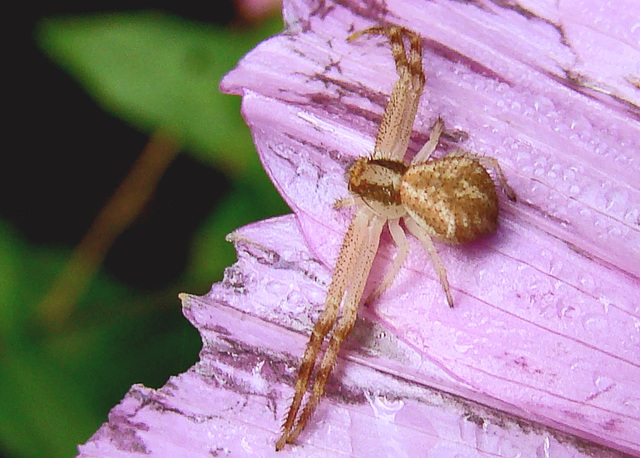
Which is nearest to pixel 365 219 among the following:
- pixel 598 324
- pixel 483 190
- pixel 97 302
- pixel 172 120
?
pixel 483 190

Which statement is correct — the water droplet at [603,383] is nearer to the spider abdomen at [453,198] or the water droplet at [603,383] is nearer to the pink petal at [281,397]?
the pink petal at [281,397]

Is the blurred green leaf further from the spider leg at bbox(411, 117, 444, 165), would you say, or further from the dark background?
the spider leg at bbox(411, 117, 444, 165)

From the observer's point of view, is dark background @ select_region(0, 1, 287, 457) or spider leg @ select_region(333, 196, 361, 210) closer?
spider leg @ select_region(333, 196, 361, 210)

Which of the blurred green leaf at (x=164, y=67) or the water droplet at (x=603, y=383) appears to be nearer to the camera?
the water droplet at (x=603, y=383)

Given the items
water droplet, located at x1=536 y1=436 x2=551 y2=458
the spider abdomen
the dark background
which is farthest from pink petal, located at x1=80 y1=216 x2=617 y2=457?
the dark background

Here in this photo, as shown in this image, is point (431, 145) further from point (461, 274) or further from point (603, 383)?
point (603, 383)

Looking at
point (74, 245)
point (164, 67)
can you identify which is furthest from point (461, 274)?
point (74, 245)

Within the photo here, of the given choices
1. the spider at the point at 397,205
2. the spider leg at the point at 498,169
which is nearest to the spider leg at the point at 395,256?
the spider at the point at 397,205
